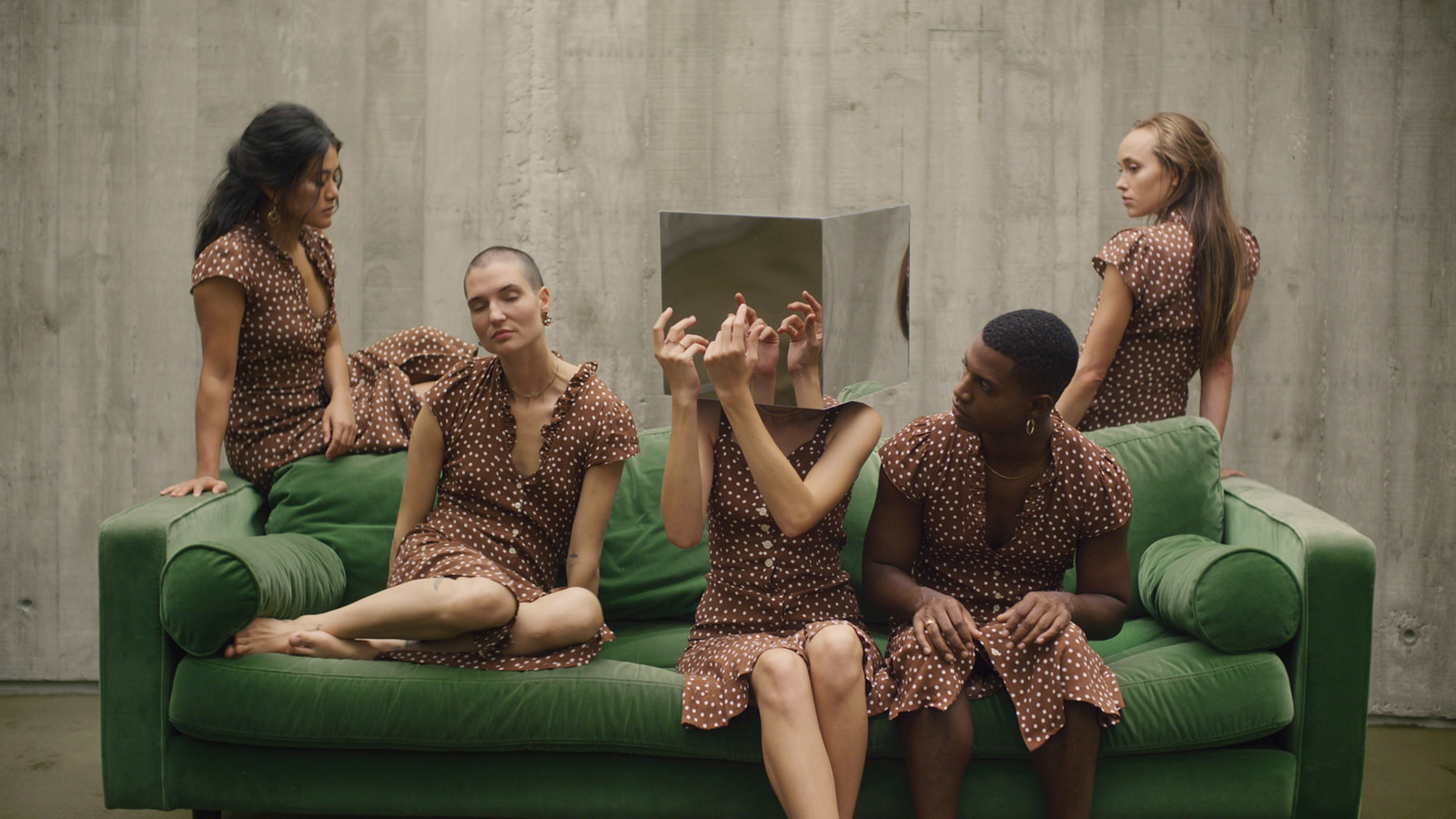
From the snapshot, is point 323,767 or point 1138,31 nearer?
point 323,767

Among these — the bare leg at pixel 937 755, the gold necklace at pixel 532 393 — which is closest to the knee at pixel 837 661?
the bare leg at pixel 937 755

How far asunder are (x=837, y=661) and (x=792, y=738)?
15 centimetres

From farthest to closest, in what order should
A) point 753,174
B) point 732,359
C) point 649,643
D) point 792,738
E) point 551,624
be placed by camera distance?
point 753,174, point 649,643, point 551,624, point 732,359, point 792,738

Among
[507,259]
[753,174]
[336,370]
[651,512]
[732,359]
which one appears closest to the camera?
[732,359]

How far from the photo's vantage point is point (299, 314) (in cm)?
252

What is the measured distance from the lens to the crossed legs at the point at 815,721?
1755 millimetres

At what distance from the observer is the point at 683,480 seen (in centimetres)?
198

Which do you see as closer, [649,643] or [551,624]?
[551,624]

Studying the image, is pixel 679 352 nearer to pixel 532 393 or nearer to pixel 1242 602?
pixel 532 393

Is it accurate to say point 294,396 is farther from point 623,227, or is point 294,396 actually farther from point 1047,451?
point 1047,451

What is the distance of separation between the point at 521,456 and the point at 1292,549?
→ 4.87 feet

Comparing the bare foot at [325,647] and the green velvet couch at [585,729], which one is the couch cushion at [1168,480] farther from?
the bare foot at [325,647]

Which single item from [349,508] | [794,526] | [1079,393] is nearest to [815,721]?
[794,526]

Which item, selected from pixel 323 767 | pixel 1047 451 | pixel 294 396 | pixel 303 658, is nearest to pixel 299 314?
pixel 294 396
